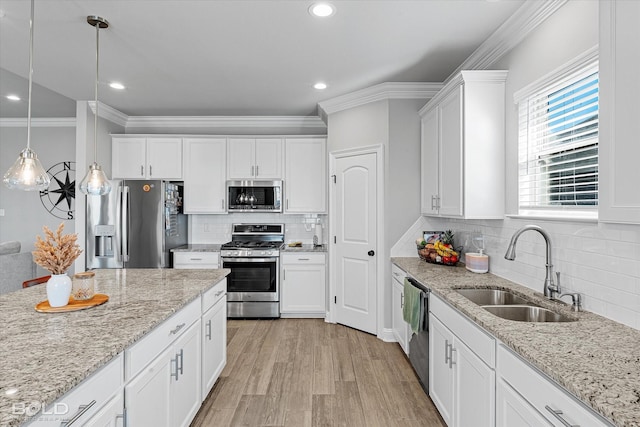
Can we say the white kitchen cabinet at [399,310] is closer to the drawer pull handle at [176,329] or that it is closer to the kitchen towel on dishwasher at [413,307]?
the kitchen towel on dishwasher at [413,307]

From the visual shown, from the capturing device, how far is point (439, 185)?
308cm

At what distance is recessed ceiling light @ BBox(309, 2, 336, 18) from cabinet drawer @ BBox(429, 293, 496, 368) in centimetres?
200

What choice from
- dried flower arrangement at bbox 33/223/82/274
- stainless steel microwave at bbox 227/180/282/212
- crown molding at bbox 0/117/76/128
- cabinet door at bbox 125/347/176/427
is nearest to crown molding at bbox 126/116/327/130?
stainless steel microwave at bbox 227/180/282/212

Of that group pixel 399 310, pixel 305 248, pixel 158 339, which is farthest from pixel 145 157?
pixel 399 310

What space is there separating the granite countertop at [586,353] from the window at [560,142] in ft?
2.07

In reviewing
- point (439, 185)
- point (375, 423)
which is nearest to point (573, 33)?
point (439, 185)

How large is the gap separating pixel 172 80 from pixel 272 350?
2882mm

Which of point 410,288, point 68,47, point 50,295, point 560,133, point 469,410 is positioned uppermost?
point 68,47

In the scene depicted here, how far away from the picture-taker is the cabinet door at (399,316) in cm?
319

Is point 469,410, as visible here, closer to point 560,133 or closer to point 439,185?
point 560,133

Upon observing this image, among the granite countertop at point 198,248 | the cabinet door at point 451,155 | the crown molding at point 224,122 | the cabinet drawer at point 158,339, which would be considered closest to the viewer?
the cabinet drawer at point 158,339

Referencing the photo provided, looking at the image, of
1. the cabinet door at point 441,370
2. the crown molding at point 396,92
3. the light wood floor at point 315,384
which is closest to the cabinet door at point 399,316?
the light wood floor at point 315,384

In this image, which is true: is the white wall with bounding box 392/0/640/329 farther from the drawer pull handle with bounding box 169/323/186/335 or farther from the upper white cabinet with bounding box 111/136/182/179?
the upper white cabinet with bounding box 111/136/182/179

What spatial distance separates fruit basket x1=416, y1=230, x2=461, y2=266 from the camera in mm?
3043
